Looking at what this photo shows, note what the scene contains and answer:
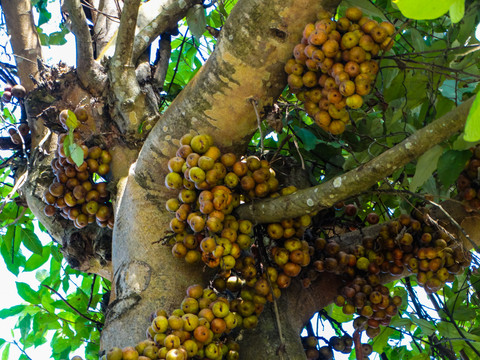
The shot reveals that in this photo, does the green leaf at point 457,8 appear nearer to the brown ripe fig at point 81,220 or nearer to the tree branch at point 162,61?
the brown ripe fig at point 81,220

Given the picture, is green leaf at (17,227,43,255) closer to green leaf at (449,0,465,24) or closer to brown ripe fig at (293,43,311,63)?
brown ripe fig at (293,43,311,63)

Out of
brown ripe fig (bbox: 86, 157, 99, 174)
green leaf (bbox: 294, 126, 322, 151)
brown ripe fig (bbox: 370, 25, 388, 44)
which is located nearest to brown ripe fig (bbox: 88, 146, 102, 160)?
brown ripe fig (bbox: 86, 157, 99, 174)

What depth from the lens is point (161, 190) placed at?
6.77ft

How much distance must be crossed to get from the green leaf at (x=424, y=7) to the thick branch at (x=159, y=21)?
1.96 m

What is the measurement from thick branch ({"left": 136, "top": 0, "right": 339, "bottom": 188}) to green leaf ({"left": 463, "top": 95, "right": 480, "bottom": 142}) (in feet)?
3.21

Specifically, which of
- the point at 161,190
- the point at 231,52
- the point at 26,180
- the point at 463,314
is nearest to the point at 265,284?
the point at 161,190

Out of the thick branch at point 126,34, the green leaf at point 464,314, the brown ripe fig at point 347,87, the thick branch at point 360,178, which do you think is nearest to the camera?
the thick branch at point 360,178

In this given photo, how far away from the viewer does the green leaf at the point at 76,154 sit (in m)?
2.12

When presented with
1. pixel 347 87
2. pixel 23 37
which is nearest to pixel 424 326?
pixel 347 87

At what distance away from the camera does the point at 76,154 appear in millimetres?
2139

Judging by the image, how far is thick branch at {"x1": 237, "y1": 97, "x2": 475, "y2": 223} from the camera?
1484 mm

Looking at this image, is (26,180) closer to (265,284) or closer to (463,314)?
(265,284)

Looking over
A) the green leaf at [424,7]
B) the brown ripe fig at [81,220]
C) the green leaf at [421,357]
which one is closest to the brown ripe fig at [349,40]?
the green leaf at [424,7]

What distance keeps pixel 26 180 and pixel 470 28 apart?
208cm
